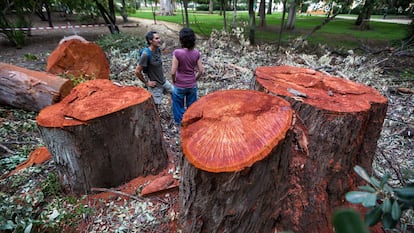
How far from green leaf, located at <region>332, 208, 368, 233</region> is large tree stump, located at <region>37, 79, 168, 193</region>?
201cm

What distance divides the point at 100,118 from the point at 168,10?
25.4m

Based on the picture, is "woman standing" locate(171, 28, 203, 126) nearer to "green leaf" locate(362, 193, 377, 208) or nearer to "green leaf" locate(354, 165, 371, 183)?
"green leaf" locate(354, 165, 371, 183)

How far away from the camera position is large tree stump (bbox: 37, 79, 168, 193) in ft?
7.02

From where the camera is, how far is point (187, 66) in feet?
11.1

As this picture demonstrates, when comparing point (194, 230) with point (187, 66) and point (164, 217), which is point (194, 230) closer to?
point (164, 217)

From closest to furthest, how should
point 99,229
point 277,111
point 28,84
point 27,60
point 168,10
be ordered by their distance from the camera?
point 277,111, point 99,229, point 28,84, point 27,60, point 168,10

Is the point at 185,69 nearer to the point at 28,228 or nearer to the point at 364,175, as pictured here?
the point at 28,228

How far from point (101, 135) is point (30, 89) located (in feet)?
7.76

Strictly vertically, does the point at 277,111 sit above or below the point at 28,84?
above

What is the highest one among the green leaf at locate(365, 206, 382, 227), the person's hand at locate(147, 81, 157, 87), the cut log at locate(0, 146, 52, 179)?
the green leaf at locate(365, 206, 382, 227)

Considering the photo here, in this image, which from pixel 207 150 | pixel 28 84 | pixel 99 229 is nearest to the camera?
pixel 207 150

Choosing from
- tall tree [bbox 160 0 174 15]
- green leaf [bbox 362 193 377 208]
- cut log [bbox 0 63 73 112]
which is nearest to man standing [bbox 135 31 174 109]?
cut log [bbox 0 63 73 112]

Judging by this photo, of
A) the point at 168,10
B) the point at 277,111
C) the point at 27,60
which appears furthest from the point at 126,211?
the point at 168,10

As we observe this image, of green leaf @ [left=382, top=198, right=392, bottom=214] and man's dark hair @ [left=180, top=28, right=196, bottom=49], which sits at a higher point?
man's dark hair @ [left=180, top=28, right=196, bottom=49]
